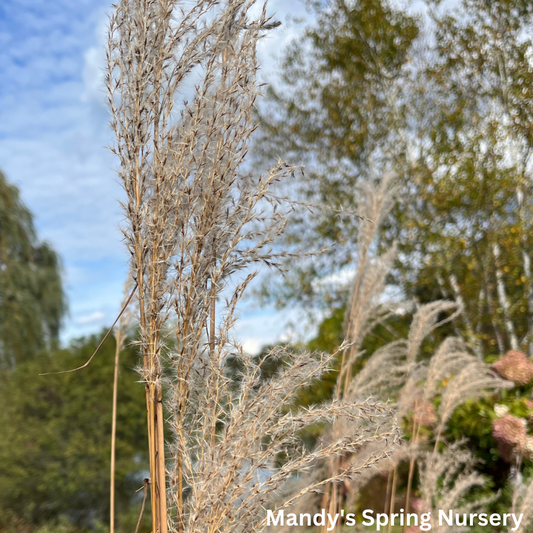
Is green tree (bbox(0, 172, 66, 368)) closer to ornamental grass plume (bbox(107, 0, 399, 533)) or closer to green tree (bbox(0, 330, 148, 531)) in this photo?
green tree (bbox(0, 330, 148, 531))

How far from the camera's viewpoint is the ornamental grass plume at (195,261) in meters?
0.85

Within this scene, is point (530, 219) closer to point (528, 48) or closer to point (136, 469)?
point (528, 48)

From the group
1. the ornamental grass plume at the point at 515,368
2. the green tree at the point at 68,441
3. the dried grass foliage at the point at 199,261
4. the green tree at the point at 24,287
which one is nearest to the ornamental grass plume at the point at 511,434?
the ornamental grass plume at the point at 515,368

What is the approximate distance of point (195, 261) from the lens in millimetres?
870

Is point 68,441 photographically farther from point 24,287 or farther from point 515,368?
point 515,368

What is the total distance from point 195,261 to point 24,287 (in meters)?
7.43

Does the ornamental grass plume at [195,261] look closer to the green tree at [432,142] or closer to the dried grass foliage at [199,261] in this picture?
the dried grass foliage at [199,261]

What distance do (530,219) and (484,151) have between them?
1002 mm

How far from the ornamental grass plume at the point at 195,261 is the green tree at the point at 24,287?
21.9 ft

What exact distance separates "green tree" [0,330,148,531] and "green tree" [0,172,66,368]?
1.87 feet

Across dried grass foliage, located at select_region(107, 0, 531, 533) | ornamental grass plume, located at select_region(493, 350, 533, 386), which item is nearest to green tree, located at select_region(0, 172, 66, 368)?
ornamental grass plume, located at select_region(493, 350, 533, 386)

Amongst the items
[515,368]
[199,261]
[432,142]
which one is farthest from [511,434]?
[432,142]

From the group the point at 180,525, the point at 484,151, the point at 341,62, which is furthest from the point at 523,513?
the point at 341,62

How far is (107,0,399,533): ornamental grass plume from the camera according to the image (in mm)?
851
